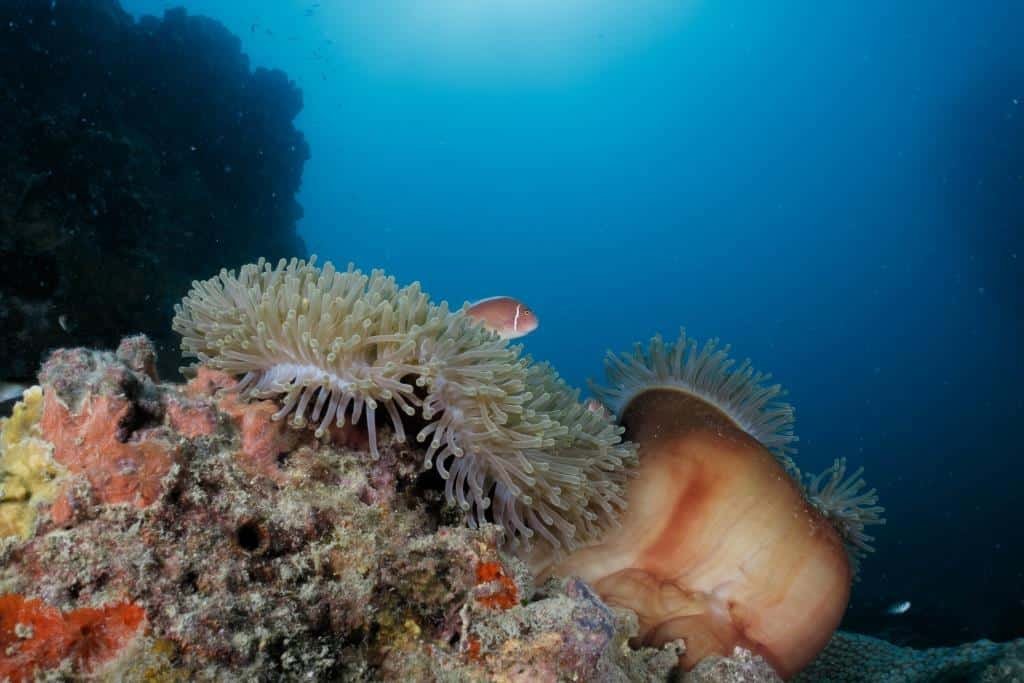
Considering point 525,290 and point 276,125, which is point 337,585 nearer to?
point 276,125

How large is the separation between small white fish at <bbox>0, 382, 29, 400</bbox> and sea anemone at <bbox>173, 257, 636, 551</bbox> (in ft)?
14.0

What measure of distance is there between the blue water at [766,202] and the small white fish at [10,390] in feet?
63.5

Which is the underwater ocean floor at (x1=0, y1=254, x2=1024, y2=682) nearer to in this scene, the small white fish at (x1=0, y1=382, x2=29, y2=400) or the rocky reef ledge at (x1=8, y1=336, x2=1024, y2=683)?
the rocky reef ledge at (x1=8, y1=336, x2=1024, y2=683)

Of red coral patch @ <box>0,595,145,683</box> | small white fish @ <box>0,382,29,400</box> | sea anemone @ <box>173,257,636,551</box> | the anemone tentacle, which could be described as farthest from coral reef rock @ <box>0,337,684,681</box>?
small white fish @ <box>0,382,29,400</box>

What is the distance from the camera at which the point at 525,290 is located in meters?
99.2

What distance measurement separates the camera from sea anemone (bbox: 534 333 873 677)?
9.76ft

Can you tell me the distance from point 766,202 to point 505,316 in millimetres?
91125

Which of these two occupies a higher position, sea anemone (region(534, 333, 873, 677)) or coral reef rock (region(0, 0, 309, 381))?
coral reef rock (region(0, 0, 309, 381))

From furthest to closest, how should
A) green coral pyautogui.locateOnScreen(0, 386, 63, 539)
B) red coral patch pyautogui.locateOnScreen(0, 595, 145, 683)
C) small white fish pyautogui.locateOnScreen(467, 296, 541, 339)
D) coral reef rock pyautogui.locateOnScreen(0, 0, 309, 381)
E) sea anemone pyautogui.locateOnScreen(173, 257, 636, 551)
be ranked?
coral reef rock pyautogui.locateOnScreen(0, 0, 309, 381) → small white fish pyautogui.locateOnScreen(467, 296, 541, 339) → sea anemone pyautogui.locateOnScreen(173, 257, 636, 551) → green coral pyautogui.locateOnScreen(0, 386, 63, 539) → red coral patch pyautogui.locateOnScreen(0, 595, 145, 683)

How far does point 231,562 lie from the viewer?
147 cm

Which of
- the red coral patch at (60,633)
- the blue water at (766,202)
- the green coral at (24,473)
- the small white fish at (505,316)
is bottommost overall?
the red coral patch at (60,633)

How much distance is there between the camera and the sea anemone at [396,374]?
2.04 metres

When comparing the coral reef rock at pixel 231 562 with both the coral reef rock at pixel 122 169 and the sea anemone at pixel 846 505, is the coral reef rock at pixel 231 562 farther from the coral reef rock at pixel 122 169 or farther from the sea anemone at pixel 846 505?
the coral reef rock at pixel 122 169

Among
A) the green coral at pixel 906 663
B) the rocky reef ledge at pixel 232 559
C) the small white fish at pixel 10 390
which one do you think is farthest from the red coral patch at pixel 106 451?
the small white fish at pixel 10 390
